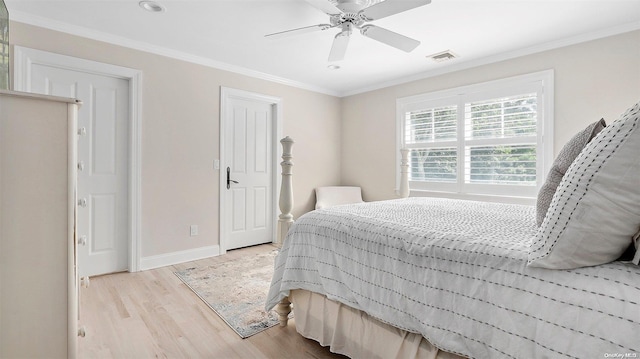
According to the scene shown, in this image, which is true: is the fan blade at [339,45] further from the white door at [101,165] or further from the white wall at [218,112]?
the white door at [101,165]

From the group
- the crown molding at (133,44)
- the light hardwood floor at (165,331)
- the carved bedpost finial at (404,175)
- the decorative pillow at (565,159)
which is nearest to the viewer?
the decorative pillow at (565,159)

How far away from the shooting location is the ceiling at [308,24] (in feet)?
7.82

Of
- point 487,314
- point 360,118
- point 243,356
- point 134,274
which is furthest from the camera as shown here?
point 360,118

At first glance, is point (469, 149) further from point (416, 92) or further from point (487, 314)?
point (487, 314)

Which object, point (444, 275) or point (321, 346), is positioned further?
point (321, 346)

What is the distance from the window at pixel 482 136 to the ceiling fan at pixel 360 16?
167cm

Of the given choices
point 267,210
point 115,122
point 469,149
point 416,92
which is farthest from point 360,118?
point 115,122

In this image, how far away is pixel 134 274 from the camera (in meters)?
2.97

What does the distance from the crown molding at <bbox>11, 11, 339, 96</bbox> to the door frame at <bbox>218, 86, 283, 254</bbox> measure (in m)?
0.26

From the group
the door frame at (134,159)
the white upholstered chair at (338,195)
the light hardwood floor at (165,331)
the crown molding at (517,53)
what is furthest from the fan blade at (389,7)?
the white upholstered chair at (338,195)

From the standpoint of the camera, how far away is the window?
3162 mm

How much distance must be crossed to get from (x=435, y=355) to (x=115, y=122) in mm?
3363

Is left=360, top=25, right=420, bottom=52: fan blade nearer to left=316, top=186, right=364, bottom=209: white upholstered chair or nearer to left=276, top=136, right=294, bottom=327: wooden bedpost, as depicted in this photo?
left=276, top=136, right=294, bottom=327: wooden bedpost

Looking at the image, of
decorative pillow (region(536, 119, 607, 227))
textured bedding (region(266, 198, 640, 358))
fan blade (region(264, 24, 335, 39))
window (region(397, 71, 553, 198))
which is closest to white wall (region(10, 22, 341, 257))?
fan blade (region(264, 24, 335, 39))
